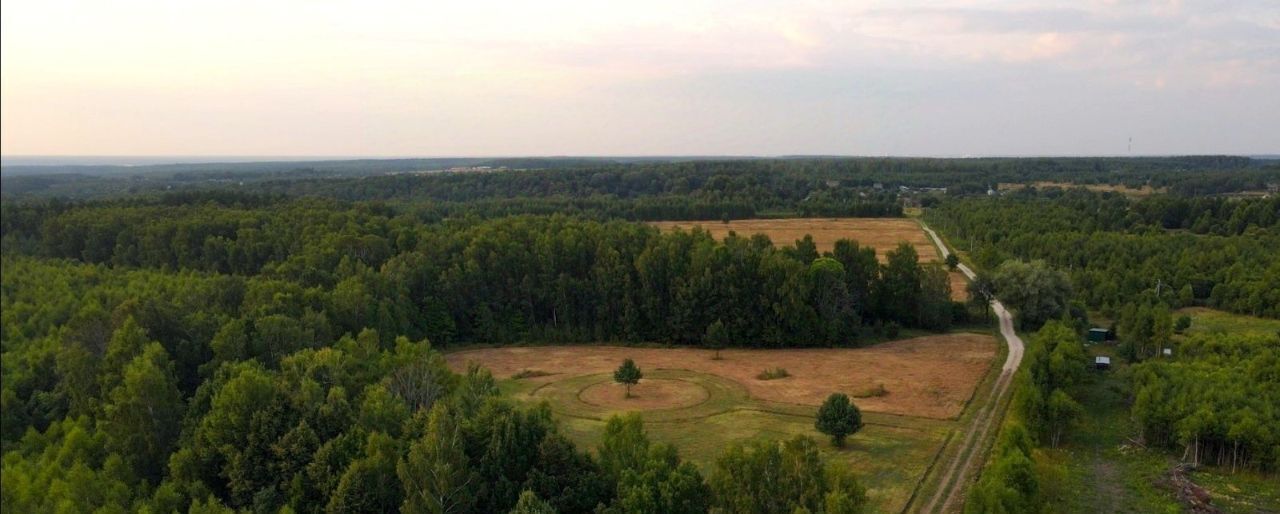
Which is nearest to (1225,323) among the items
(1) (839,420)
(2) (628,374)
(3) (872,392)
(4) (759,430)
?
(3) (872,392)

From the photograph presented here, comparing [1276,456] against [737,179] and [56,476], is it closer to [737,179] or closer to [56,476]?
[56,476]

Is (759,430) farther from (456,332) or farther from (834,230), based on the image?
(834,230)

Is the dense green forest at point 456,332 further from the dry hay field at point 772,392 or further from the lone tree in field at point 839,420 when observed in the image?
the dry hay field at point 772,392

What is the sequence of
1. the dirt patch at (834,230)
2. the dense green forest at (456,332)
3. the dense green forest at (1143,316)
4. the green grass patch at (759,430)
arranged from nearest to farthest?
the dense green forest at (456,332), the dense green forest at (1143,316), the green grass patch at (759,430), the dirt patch at (834,230)

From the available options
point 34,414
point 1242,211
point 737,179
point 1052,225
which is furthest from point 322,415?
point 737,179

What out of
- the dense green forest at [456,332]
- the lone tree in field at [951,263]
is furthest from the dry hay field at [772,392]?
the lone tree in field at [951,263]
